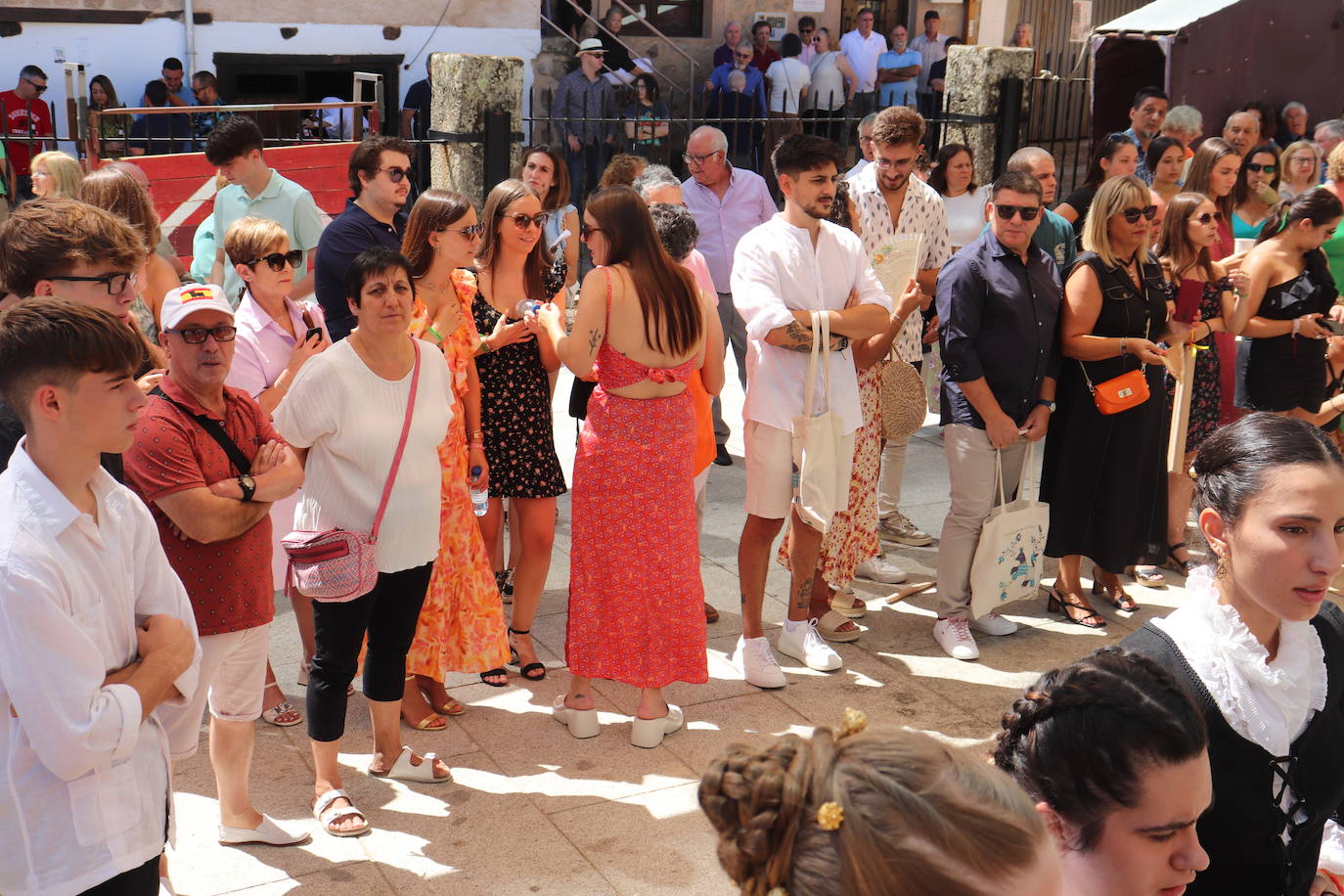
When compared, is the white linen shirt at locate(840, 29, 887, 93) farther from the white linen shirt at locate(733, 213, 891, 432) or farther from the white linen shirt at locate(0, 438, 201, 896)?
the white linen shirt at locate(0, 438, 201, 896)

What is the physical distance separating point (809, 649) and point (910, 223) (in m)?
2.23

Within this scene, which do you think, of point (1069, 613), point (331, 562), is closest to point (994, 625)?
point (1069, 613)

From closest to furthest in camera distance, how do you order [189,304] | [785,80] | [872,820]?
[872,820] → [189,304] → [785,80]

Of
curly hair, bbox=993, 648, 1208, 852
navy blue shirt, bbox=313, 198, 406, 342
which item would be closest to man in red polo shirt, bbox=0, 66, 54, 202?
navy blue shirt, bbox=313, 198, 406, 342

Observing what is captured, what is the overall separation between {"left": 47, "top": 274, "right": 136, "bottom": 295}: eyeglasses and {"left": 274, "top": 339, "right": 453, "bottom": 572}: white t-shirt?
691 millimetres

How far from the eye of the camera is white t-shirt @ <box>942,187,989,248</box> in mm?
7211

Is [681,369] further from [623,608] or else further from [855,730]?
[855,730]

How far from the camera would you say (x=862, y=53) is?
16141 mm

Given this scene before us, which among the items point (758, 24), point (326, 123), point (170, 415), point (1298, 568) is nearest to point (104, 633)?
point (170, 415)

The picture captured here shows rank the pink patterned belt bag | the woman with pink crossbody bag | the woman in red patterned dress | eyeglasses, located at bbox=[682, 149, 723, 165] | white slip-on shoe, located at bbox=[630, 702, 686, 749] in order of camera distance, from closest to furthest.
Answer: the pink patterned belt bag
the woman with pink crossbody bag
the woman in red patterned dress
white slip-on shoe, located at bbox=[630, 702, 686, 749]
eyeglasses, located at bbox=[682, 149, 723, 165]

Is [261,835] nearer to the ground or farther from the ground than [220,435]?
nearer to the ground

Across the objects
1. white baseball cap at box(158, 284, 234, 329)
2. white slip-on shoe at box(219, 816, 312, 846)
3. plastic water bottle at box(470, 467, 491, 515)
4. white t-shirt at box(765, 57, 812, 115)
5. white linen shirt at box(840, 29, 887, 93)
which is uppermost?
white linen shirt at box(840, 29, 887, 93)

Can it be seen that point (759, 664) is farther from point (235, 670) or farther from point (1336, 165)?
point (1336, 165)

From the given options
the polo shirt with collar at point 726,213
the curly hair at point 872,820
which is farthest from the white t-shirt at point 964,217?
the curly hair at point 872,820
